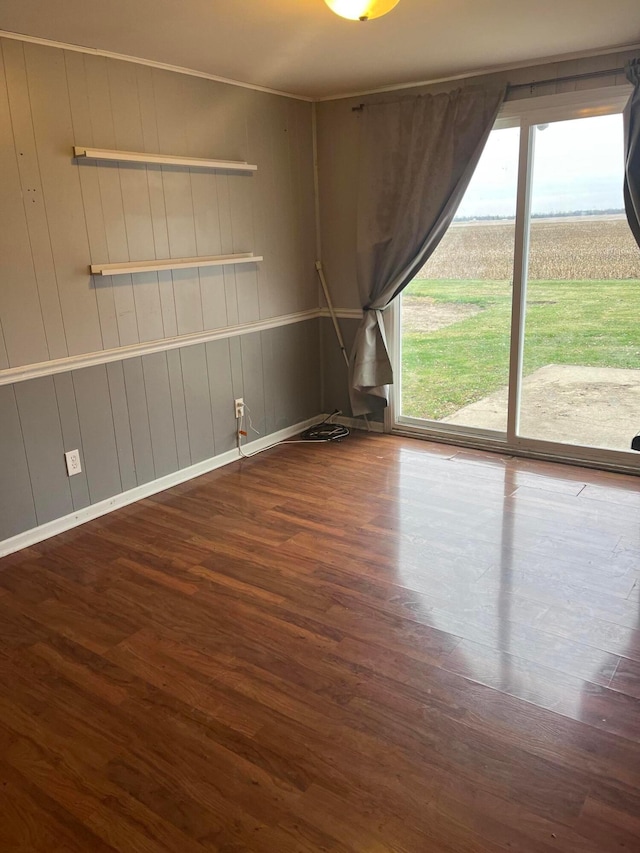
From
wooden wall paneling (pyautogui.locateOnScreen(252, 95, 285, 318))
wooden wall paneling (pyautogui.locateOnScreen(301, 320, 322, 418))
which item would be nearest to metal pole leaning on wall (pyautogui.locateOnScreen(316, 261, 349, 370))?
wooden wall paneling (pyautogui.locateOnScreen(301, 320, 322, 418))

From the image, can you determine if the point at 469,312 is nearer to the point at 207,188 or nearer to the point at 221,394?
the point at 221,394

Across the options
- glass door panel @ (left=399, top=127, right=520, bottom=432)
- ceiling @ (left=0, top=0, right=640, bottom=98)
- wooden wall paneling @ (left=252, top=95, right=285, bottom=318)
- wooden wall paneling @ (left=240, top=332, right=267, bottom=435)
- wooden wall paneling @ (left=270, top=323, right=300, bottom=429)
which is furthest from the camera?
wooden wall paneling @ (left=270, top=323, right=300, bottom=429)

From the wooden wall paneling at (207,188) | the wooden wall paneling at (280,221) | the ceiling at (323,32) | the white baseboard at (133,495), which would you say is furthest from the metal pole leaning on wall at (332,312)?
the ceiling at (323,32)

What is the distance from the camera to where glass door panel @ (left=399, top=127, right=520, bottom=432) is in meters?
3.93

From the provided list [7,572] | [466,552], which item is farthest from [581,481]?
[7,572]

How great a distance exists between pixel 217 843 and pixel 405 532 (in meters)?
1.74

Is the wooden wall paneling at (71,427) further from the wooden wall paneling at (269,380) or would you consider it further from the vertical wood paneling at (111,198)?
the wooden wall paneling at (269,380)

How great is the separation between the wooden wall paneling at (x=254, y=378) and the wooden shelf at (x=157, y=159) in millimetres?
1011

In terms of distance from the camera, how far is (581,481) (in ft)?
11.9

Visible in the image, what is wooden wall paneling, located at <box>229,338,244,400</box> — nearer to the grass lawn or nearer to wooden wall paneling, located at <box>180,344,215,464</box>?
wooden wall paneling, located at <box>180,344,215,464</box>

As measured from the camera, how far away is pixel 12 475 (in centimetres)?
300

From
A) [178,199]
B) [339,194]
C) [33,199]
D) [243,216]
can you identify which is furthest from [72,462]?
[339,194]

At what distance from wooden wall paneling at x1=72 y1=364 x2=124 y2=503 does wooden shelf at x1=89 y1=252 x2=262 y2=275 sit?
0.48 metres

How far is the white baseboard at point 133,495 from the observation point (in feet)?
10.2
